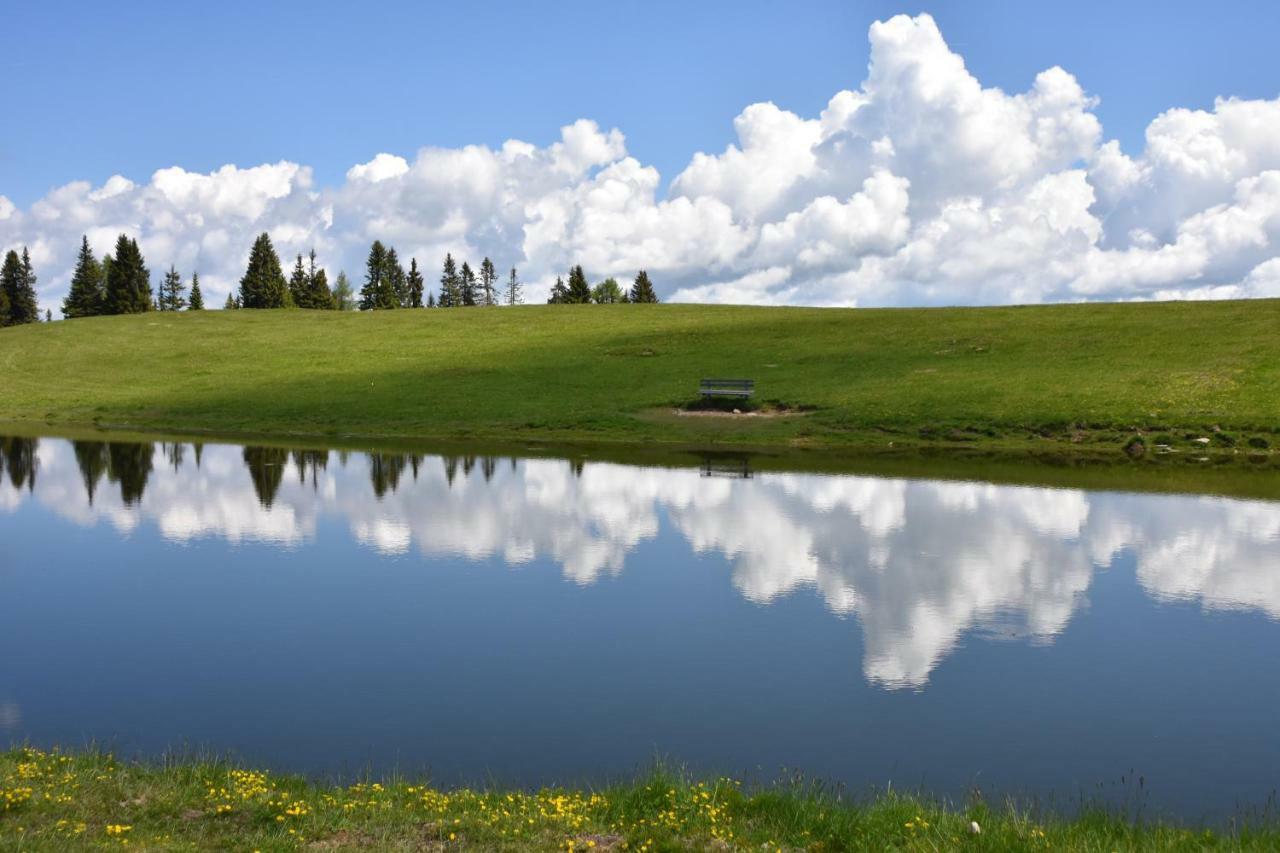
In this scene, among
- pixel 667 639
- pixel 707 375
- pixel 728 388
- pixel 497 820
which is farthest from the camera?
pixel 707 375

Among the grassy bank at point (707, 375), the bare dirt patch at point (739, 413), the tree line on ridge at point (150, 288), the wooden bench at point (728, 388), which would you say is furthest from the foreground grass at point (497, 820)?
the tree line on ridge at point (150, 288)

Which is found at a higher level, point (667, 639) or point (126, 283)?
point (126, 283)

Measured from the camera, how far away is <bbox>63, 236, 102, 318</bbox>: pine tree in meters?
140

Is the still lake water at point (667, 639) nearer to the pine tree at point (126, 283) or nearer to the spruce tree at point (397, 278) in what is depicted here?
the pine tree at point (126, 283)

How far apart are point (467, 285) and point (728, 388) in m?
147

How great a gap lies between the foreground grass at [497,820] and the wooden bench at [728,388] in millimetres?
45893

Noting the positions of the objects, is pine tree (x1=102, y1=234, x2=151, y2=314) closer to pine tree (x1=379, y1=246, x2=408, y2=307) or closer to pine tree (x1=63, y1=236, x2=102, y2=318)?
pine tree (x1=63, y1=236, x2=102, y2=318)

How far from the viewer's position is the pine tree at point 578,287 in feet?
467

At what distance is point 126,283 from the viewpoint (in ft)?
445

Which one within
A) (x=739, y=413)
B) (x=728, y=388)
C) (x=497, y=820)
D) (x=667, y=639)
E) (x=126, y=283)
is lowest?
(x=667, y=639)

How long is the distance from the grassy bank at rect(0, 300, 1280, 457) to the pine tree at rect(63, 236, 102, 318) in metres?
45.1

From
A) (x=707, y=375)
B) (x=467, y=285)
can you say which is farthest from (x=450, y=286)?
(x=707, y=375)

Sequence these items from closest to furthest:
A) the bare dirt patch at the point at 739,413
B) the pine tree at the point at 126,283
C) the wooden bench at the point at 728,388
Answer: the bare dirt patch at the point at 739,413
the wooden bench at the point at 728,388
the pine tree at the point at 126,283

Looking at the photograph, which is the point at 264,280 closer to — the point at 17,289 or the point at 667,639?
the point at 17,289
